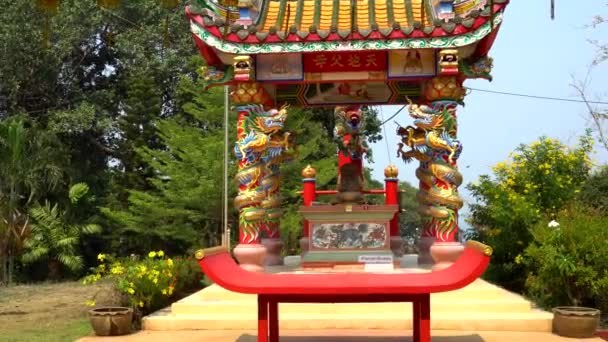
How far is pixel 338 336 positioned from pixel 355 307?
3.09ft

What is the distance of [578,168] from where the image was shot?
1233 centimetres

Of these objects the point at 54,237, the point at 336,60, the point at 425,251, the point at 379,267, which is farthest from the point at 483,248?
the point at 54,237

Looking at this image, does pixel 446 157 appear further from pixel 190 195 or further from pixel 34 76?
pixel 34 76

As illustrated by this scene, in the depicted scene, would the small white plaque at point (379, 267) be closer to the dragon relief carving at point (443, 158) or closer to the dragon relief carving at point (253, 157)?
the dragon relief carving at point (443, 158)

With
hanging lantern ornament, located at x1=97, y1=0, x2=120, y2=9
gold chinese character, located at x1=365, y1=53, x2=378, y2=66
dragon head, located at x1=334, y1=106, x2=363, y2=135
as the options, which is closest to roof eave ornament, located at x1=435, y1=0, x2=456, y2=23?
gold chinese character, located at x1=365, y1=53, x2=378, y2=66

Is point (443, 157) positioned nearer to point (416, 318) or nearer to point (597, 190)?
point (416, 318)

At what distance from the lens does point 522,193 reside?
11.9 metres

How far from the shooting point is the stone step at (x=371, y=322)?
7.77 m

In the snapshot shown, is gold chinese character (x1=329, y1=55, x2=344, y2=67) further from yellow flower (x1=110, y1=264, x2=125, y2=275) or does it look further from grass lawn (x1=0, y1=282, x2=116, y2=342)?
grass lawn (x1=0, y1=282, x2=116, y2=342)

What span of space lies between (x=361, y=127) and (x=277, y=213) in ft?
6.35

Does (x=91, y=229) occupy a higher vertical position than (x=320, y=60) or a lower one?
lower

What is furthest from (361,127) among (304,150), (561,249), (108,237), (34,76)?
(34,76)

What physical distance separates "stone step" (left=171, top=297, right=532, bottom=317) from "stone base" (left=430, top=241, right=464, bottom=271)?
0.67 m

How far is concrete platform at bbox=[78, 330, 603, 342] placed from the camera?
7152mm
